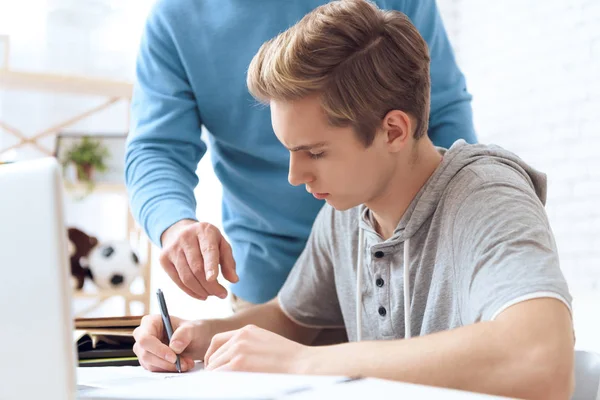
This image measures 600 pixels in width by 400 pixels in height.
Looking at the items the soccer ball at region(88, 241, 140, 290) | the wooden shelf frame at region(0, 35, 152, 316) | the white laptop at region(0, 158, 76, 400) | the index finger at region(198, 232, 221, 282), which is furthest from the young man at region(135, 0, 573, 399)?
the wooden shelf frame at region(0, 35, 152, 316)

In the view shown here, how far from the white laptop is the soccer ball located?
2480mm

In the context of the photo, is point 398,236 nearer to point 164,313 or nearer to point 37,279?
point 164,313

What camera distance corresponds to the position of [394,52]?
1.09m

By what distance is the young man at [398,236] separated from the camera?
78 cm

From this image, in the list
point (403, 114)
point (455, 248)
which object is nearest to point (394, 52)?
point (403, 114)

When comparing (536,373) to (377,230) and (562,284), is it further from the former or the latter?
(377,230)

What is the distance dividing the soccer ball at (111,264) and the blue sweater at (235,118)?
154 cm

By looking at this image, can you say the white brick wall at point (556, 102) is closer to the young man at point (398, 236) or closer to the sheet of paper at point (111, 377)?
the young man at point (398, 236)

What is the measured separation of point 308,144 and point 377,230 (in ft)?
0.78

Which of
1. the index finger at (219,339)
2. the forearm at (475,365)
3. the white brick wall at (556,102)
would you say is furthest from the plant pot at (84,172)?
the forearm at (475,365)

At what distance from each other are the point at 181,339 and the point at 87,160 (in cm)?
224

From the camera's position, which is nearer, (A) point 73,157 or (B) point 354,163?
(B) point 354,163

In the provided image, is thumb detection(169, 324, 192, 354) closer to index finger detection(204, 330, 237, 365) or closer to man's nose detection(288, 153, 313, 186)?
index finger detection(204, 330, 237, 365)

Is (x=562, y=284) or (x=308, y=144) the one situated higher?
(x=308, y=144)
